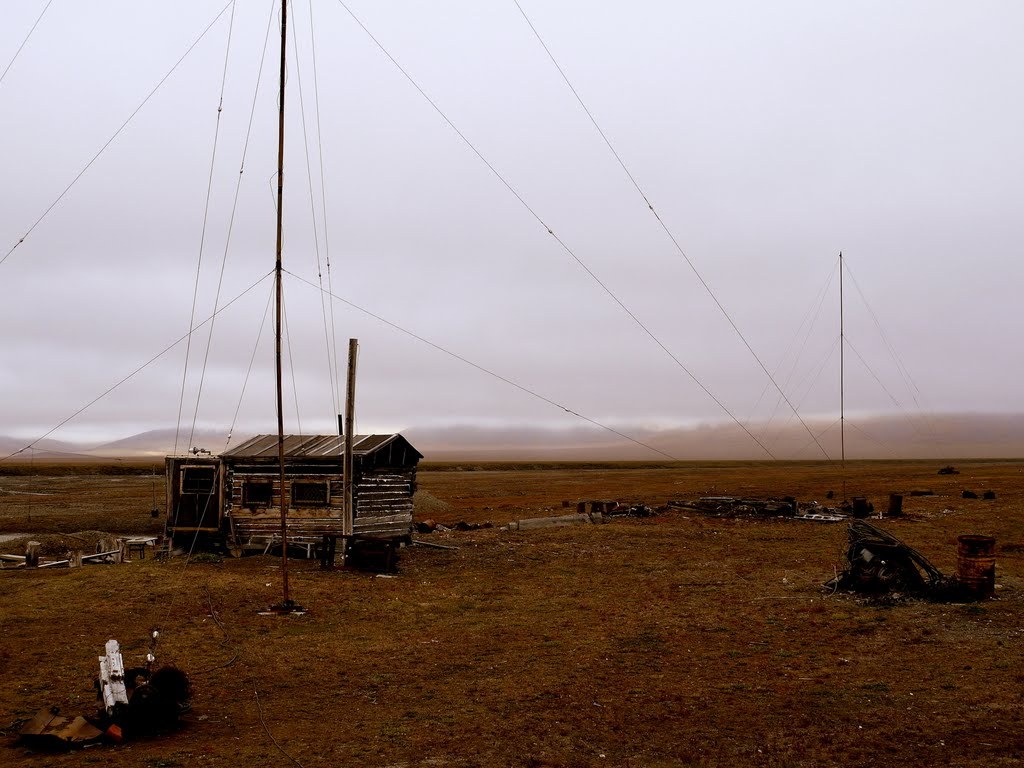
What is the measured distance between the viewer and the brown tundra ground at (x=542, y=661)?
824 centimetres

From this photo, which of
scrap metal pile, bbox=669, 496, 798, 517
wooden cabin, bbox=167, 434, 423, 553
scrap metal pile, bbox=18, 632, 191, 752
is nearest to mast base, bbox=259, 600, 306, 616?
scrap metal pile, bbox=18, 632, 191, 752

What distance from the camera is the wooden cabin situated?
24875 mm

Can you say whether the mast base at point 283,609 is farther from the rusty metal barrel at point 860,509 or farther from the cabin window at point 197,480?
the rusty metal barrel at point 860,509

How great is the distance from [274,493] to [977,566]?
20.9 m

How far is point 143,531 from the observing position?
3750 centimetres

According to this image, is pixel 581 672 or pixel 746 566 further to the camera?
pixel 746 566

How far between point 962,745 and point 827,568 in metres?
12.9

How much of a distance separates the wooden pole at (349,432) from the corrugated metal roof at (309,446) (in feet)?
2.87

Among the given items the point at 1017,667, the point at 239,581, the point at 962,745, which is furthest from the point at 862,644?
the point at 239,581

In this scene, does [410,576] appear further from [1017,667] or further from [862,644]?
[1017,667]

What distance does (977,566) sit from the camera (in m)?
15.2

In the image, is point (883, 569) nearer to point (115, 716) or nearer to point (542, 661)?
point (542, 661)

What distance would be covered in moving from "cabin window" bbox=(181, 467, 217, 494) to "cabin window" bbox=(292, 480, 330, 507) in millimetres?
3233

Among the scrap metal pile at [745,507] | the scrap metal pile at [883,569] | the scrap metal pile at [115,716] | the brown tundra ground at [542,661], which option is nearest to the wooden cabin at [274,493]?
the brown tundra ground at [542,661]
